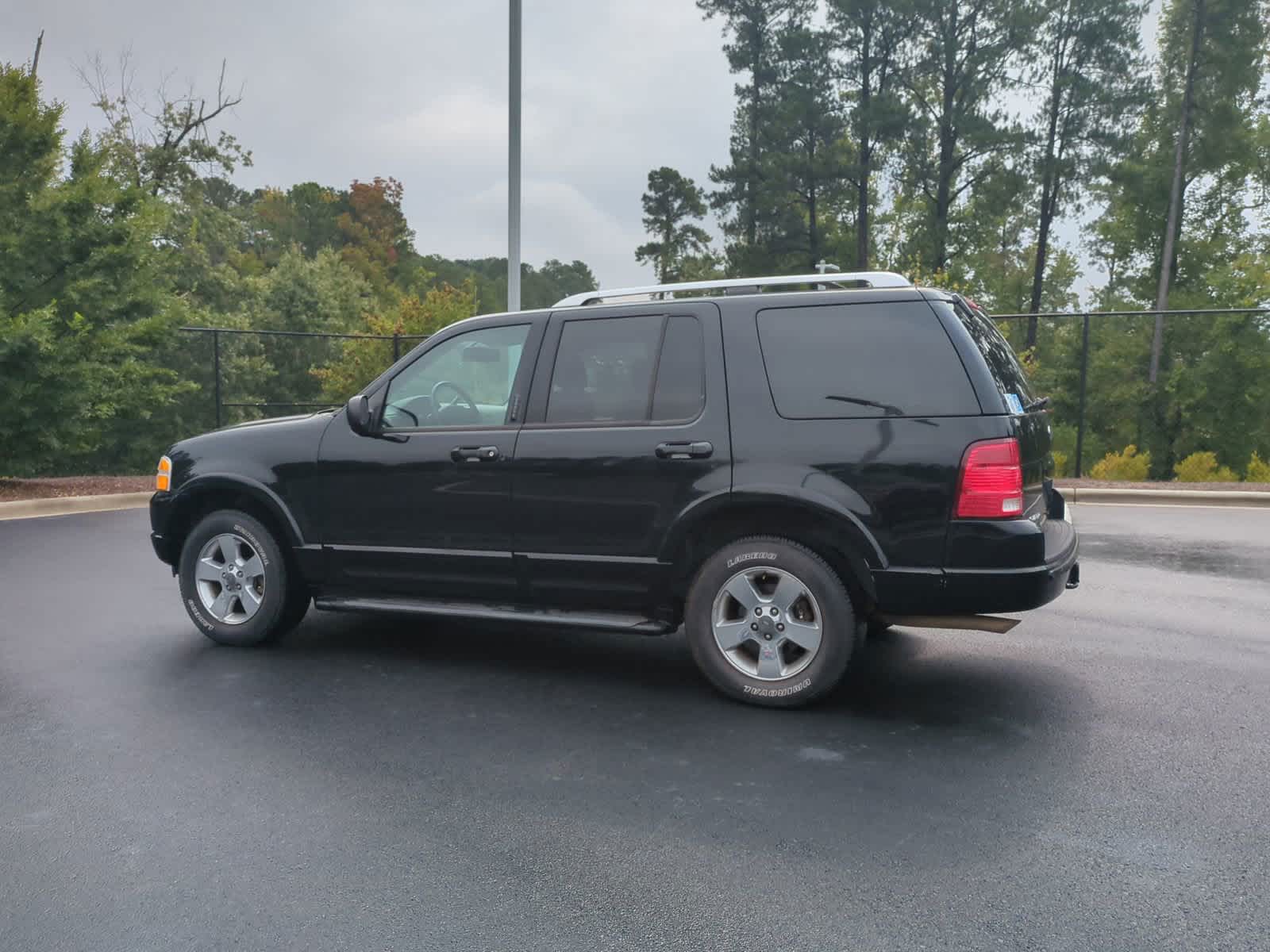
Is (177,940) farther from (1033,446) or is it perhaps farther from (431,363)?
(1033,446)

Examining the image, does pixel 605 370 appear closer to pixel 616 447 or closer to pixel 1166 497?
pixel 616 447

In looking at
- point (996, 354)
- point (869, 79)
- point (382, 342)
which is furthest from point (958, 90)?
point (996, 354)

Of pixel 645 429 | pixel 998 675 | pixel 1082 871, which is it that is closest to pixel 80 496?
pixel 645 429

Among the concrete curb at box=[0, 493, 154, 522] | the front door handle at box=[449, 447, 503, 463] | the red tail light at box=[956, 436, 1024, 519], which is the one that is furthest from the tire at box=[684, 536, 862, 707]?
the concrete curb at box=[0, 493, 154, 522]

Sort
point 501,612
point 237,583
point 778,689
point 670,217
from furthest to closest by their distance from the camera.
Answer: point 670,217 → point 237,583 → point 501,612 → point 778,689

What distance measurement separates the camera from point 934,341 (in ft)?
15.9

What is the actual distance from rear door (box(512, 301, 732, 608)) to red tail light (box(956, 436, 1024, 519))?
107cm

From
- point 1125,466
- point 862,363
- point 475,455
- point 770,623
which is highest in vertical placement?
point 862,363

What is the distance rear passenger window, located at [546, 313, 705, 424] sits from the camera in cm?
527

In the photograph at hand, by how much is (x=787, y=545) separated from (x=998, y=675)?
1.54m

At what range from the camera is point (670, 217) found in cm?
6712

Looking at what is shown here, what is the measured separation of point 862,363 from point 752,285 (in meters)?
0.80

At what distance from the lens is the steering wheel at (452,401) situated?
592 cm

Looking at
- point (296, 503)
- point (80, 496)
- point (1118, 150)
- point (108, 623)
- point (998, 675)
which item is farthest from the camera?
point (1118, 150)
